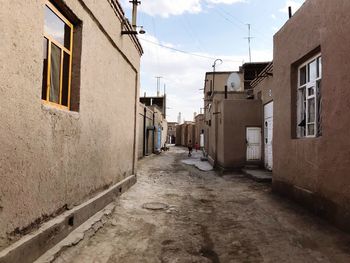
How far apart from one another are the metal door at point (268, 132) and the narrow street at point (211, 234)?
503 centimetres

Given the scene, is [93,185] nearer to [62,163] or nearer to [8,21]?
[62,163]

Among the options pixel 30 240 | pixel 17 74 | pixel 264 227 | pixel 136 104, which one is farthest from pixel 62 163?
pixel 136 104

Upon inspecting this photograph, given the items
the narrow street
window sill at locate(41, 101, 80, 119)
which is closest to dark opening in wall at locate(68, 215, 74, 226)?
the narrow street

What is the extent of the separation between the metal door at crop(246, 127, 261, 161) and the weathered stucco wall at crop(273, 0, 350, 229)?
5.92 meters

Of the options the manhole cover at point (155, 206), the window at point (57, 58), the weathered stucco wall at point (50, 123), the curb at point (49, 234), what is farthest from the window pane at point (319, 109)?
the window at point (57, 58)

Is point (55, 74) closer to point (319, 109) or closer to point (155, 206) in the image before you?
point (155, 206)

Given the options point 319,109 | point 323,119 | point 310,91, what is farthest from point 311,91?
point 323,119

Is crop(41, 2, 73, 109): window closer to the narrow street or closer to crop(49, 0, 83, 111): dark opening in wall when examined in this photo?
crop(49, 0, 83, 111): dark opening in wall

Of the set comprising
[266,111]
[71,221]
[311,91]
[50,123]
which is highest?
[266,111]

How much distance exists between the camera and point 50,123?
13.4 feet

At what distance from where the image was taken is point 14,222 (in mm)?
3305

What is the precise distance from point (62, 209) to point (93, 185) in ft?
4.52

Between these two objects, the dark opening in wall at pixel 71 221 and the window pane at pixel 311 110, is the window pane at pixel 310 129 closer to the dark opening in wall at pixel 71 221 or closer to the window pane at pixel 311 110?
the window pane at pixel 311 110

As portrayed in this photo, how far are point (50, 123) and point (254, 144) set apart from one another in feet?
38.2
